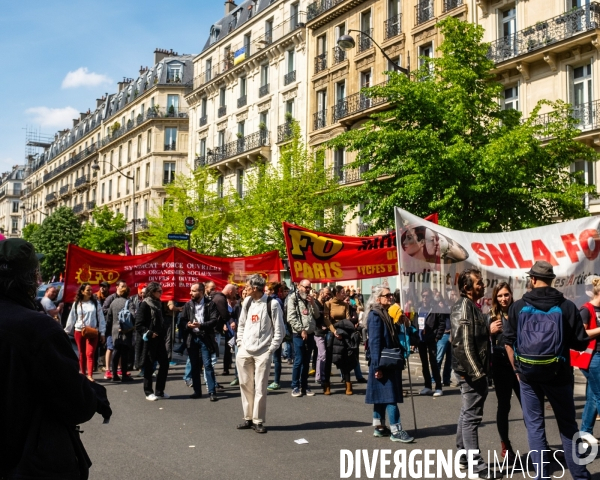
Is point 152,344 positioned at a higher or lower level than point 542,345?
lower

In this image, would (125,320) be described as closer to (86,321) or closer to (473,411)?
(86,321)

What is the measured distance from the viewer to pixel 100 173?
6781 centimetres

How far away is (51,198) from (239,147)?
1914 inches

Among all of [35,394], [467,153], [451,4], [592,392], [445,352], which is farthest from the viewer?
[451,4]

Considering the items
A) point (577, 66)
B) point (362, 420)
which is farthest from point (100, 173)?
point (362, 420)

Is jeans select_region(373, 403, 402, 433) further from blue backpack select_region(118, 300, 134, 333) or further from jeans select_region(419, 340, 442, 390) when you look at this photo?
blue backpack select_region(118, 300, 134, 333)

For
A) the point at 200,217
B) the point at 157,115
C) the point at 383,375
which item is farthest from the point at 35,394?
the point at 157,115

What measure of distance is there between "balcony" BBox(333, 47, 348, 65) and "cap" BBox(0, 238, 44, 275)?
34.5 metres

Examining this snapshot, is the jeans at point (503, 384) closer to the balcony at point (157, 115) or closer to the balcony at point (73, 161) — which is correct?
the balcony at point (157, 115)

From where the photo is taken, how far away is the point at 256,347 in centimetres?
825

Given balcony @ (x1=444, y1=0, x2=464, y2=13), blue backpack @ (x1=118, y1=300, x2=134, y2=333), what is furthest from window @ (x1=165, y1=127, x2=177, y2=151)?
blue backpack @ (x1=118, y1=300, x2=134, y2=333)

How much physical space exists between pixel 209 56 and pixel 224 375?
3934 cm

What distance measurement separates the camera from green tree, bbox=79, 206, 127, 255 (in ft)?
170

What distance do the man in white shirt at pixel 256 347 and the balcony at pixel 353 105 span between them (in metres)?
25.0
